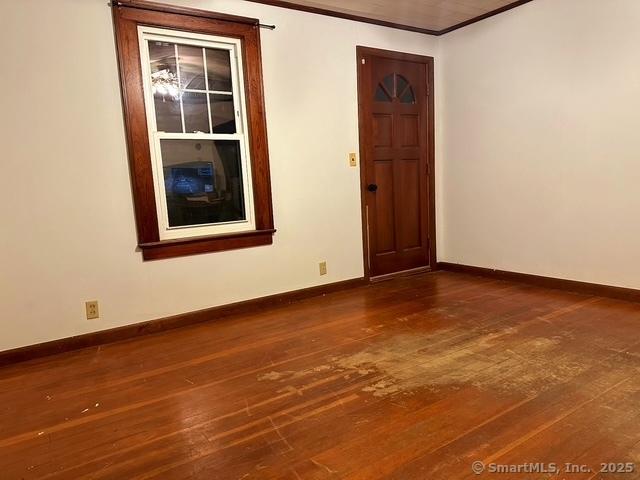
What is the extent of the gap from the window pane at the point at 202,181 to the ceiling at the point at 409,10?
50.7 inches

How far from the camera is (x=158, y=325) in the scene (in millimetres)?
3230

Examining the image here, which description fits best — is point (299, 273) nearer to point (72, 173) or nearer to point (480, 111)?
point (72, 173)

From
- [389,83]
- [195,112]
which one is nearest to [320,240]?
[195,112]

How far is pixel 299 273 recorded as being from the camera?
12.8ft

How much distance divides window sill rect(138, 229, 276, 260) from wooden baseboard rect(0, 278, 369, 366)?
475 mm

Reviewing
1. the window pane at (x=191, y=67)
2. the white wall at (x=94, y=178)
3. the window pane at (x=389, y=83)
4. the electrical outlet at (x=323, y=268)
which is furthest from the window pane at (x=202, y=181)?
the window pane at (x=389, y=83)

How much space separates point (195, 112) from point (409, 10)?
7.12 ft

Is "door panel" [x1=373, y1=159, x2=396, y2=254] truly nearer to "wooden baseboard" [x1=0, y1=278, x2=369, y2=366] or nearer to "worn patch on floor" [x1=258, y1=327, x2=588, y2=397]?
"wooden baseboard" [x1=0, y1=278, x2=369, y2=366]

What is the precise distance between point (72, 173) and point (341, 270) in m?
2.37

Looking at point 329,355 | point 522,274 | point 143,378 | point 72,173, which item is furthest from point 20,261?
point 522,274

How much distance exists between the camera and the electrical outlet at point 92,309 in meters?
2.98

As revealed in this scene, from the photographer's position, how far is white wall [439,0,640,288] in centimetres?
327

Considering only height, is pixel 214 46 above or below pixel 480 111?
above

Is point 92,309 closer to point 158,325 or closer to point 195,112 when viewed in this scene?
point 158,325
